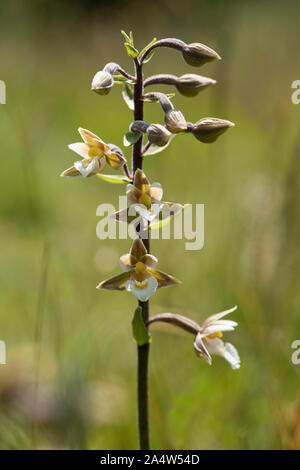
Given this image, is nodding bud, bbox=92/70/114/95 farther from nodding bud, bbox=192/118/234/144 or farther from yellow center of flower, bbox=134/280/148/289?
yellow center of flower, bbox=134/280/148/289

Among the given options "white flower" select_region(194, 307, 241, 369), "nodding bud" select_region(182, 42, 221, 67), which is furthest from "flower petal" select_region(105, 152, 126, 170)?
"white flower" select_region(194, 307, 241, 369)

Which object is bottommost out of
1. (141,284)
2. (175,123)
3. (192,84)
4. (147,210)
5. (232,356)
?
(232,356)

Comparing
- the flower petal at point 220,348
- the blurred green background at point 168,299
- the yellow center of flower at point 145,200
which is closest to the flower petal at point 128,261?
the yellow center of flower at point 145,200

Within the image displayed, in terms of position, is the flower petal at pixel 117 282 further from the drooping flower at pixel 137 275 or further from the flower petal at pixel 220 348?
the flower petal at pixel 220 348

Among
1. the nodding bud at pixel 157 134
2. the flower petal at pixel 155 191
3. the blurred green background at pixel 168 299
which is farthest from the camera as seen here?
the blurred green background at pixel 168 299

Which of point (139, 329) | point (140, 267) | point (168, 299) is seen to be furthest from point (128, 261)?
point (168, 299)

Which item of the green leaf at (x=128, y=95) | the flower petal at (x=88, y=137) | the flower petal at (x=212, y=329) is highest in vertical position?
the green leaf at (x=128, y=95)

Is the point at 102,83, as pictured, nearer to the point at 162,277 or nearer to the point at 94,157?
the point at 94,157
